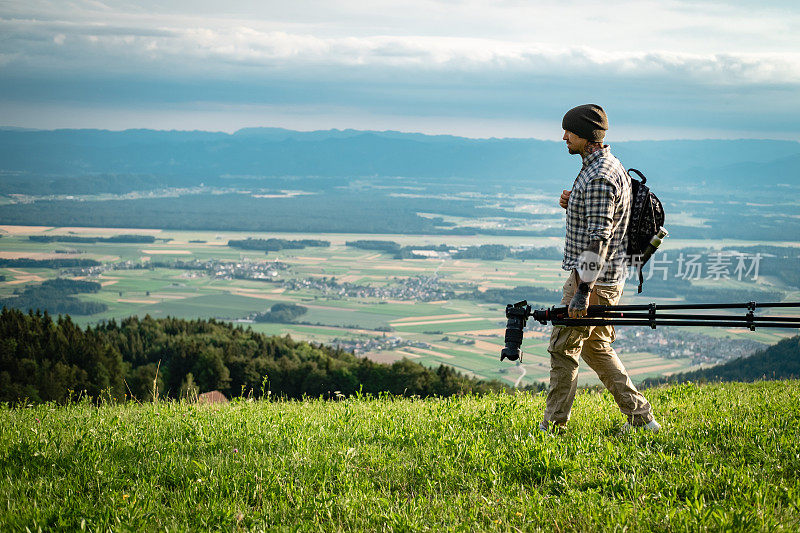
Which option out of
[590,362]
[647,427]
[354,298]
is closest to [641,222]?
[590,362]

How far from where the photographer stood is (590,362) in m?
6.09

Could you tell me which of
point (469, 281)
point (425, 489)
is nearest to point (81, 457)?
point (425, 489)

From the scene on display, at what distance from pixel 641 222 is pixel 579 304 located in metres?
1.06

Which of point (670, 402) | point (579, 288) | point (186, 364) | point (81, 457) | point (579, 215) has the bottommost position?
point (186, 364)

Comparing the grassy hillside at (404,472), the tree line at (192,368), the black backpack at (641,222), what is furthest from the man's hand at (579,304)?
the tree line at (192,368)

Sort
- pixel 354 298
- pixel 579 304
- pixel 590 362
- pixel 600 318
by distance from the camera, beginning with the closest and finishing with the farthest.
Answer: pixel 579 304
pixel 600 318
pixel 590 362
pixel 354 298

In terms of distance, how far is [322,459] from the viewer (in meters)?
5.24

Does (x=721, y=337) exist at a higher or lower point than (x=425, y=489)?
lower

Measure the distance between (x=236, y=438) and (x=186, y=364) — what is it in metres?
42.6

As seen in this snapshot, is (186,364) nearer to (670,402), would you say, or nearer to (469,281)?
(670,402)

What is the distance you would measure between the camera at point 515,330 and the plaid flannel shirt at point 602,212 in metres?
0.63

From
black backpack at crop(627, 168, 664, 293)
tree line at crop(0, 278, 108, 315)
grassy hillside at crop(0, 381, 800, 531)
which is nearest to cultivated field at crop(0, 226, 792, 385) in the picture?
tree line at crop(0, 278, 108, 315)

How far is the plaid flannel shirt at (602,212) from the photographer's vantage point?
5.59 meters

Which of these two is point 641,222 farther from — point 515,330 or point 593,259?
point 515,330
